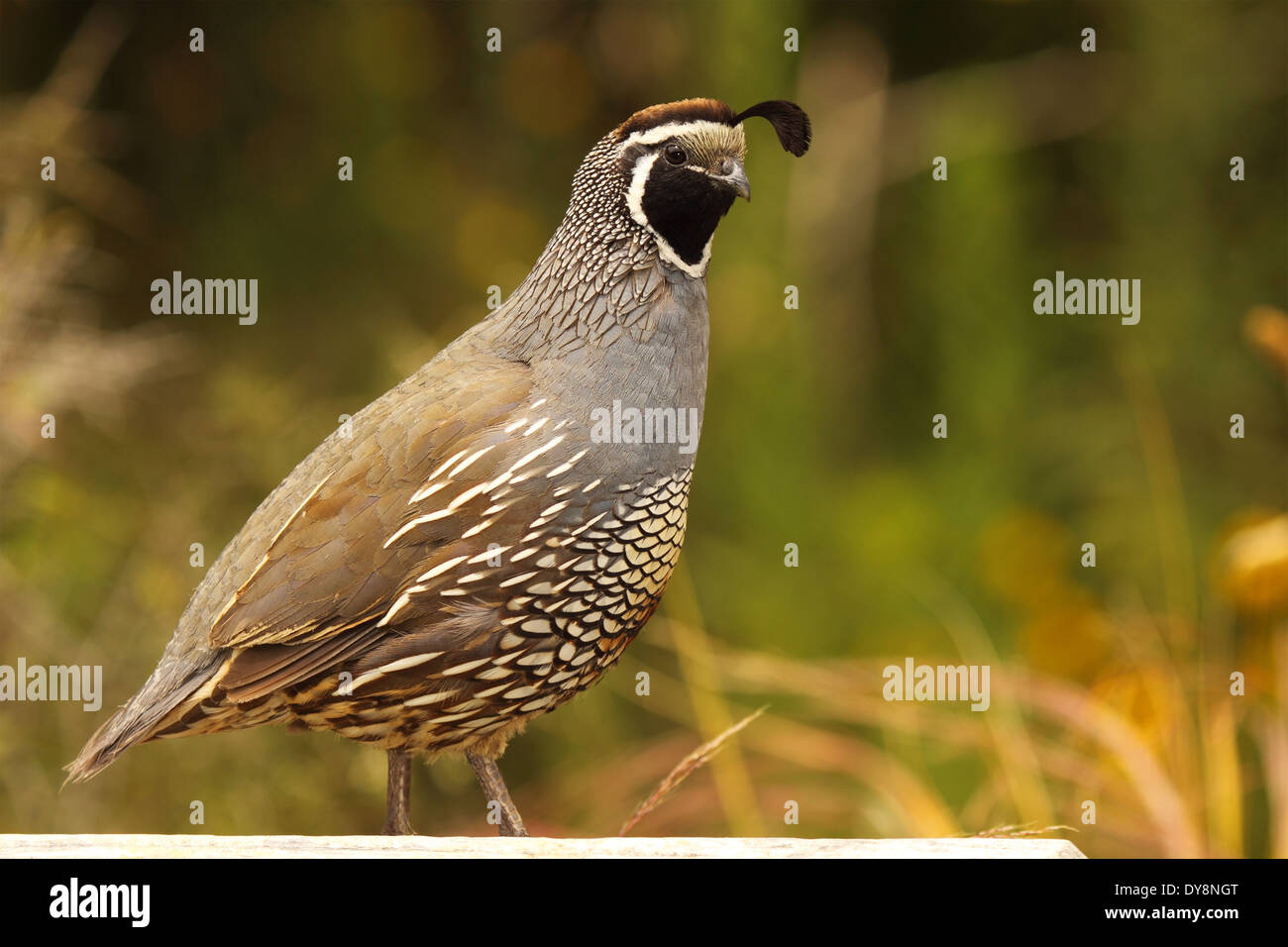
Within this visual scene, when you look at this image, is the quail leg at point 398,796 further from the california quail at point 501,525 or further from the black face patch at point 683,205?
the black face patch at point 683,205

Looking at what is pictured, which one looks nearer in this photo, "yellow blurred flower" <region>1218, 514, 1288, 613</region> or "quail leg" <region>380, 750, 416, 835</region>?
"quail leg" <region>380, 750, 416, 835</region>

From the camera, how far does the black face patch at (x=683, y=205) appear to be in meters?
3.06

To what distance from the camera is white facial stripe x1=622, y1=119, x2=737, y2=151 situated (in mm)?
3027

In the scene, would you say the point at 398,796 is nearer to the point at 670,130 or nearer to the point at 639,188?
the point at 639,188

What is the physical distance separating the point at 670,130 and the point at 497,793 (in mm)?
1486

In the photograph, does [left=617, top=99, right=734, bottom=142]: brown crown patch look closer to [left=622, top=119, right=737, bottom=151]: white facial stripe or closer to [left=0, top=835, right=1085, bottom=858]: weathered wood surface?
[left=622, top=119, right=737, bottom=151]: white facial stripe

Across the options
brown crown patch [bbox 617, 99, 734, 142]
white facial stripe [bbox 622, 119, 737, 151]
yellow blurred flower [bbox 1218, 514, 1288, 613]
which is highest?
brown crown patch [bbox 617, 99, 734, 142]

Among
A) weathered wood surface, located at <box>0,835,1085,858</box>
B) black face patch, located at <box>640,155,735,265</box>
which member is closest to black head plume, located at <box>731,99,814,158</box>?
black face patch, located at <box>640,155,735,265</box>

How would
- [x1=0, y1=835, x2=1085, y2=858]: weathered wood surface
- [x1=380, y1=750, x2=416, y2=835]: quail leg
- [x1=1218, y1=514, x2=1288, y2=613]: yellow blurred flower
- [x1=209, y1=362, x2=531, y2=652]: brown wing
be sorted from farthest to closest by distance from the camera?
[x1=1218, y1=514, x2=1288, y2=613]: yellow blurred flower < [x1=380, y1=750, x2=416, y2=835]: quail leg < [x1=209, y1=362, x2=531, y2=652]: brown wing < [x1=0, y1=835, x2=1085, y2=858]: weathered wood surface

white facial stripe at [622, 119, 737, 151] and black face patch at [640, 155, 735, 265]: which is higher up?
white facial stripe at [622, 119, 737, 151]

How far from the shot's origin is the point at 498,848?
274 centimetres

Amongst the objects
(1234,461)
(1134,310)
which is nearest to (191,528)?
(1134,310)

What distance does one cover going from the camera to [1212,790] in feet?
11.9

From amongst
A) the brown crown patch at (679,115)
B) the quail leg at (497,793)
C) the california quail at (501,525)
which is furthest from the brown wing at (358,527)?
the brown crown patch at (679,115)
